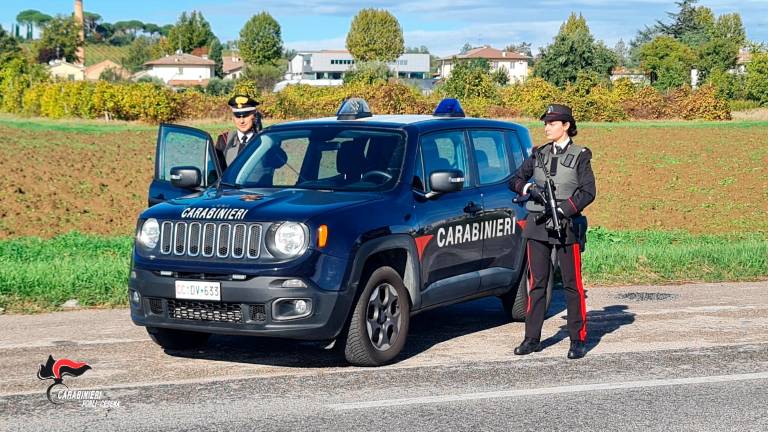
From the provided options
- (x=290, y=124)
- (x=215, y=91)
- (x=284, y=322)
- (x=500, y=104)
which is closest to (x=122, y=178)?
(x=290, y=124)

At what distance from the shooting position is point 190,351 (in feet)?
27.8

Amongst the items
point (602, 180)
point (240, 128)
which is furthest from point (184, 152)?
point (602, 180)

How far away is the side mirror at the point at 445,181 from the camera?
8336mm

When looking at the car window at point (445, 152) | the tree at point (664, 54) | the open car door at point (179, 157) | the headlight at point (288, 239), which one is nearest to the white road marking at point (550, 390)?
the headlight at point (288, 239)

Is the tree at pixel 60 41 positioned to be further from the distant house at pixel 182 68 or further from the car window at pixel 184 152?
the car window at pixel 184 152

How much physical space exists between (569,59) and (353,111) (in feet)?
302

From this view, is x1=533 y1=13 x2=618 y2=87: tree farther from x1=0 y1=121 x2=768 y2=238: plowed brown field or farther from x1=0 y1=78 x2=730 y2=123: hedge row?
x1=0 y1=121 x2=768 y2=238: plowed brown field

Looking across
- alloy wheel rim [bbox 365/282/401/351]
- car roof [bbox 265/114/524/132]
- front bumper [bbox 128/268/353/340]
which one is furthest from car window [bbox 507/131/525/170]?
front bumper [bbox 128/268/353/340]

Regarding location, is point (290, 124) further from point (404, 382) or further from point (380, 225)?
point (404, 382)

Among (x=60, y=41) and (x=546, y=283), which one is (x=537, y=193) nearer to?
(x=546, y=283)

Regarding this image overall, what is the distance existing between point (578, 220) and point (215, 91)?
116 metres

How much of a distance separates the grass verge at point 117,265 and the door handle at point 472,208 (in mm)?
3788

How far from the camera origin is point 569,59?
9919cm

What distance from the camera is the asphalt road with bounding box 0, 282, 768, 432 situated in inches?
245
